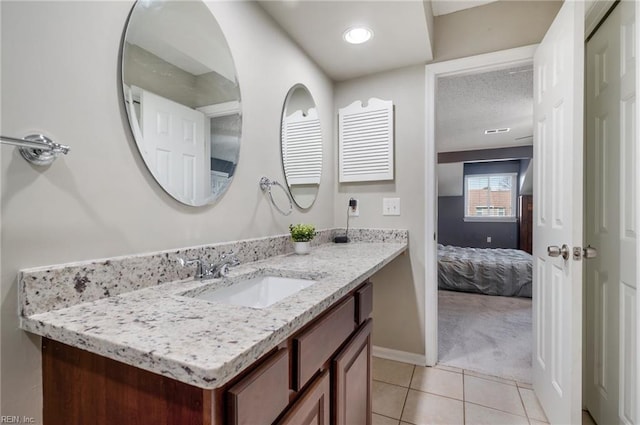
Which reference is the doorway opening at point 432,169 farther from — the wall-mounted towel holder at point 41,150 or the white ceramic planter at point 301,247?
the wall-mounted towel holder at point 41,150

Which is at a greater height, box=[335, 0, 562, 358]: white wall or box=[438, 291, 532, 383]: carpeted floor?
box=[335, 0, 562, 358]: white wall

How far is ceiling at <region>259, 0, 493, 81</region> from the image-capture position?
1.49 metres

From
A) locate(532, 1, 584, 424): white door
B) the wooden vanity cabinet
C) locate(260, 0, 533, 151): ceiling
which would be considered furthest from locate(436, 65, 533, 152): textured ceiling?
the wooden vanity cabinet

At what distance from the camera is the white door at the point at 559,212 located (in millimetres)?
1202

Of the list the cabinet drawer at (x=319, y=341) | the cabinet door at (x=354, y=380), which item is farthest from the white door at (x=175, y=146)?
the cabinet door at (x=354, y=380)

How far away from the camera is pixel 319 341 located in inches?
31.7

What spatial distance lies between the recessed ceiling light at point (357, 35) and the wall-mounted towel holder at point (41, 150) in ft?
5.01

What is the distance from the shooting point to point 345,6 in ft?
4.87

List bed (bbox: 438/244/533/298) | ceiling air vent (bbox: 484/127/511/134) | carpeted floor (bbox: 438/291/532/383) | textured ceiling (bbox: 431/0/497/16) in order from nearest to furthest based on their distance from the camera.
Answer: textured ceiling (bbox: 431/0/497/16) < carpeted floor (bbox: 438/291/532/383) < bed (bbox: 438/244/533/298) < ceiling air vent (bbox: 484/127/511/134)

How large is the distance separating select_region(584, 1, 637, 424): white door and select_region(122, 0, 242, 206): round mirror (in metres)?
1.67

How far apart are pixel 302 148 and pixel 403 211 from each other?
844 mm

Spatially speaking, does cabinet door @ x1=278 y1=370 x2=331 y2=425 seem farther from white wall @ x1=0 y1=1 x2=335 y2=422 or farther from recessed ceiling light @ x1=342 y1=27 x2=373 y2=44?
recessed ceiling light @ x1=342 y1=27 x2=373 y2=44

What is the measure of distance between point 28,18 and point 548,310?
2.20m

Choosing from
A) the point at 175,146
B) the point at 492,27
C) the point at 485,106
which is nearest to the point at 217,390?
the point at 175,146
